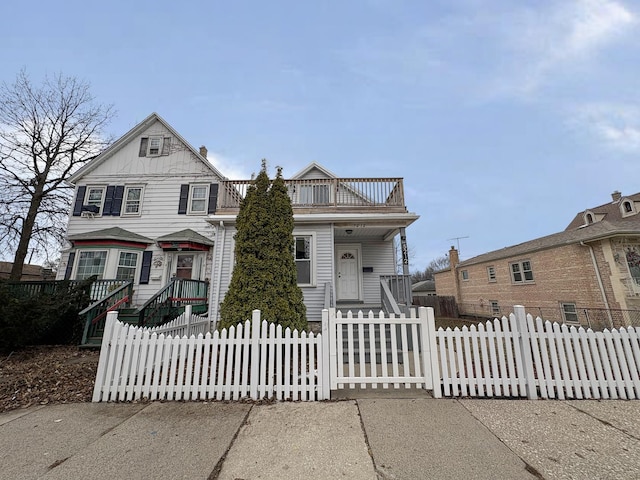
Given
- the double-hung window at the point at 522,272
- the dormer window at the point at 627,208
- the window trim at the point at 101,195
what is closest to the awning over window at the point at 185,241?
the window trim at the point at 101,195

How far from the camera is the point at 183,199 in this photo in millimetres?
11875

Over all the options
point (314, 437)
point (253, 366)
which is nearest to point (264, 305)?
point (253, 366)

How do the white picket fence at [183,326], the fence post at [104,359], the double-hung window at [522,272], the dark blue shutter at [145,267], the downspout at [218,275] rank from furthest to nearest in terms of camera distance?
1. the double-hung window at [522,272]
2. the dark blue shutter at [145,267]
3. the downspout at [218,275]
4. the white picket fence at [183,326]
5. the fence post at [104,359]

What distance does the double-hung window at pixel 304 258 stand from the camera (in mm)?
8931

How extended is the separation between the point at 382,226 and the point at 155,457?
780cm

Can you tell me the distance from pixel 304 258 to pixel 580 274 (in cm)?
1330

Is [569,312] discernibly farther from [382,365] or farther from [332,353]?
[332,353]

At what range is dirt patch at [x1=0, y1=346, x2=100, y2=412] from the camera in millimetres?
4016

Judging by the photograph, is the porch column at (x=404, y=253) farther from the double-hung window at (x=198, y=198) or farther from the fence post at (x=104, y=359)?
the double-hung window at (x=198, y=198)

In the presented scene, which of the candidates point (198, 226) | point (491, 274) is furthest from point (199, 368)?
point (491, 274)

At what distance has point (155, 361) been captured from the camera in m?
3.96

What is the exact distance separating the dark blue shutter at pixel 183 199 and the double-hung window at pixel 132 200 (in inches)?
73.3

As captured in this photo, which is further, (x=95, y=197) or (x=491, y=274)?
(x=491, y=274)

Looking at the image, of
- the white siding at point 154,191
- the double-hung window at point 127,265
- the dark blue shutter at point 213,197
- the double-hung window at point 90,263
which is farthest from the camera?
the dark blue shutter at point 213,197
